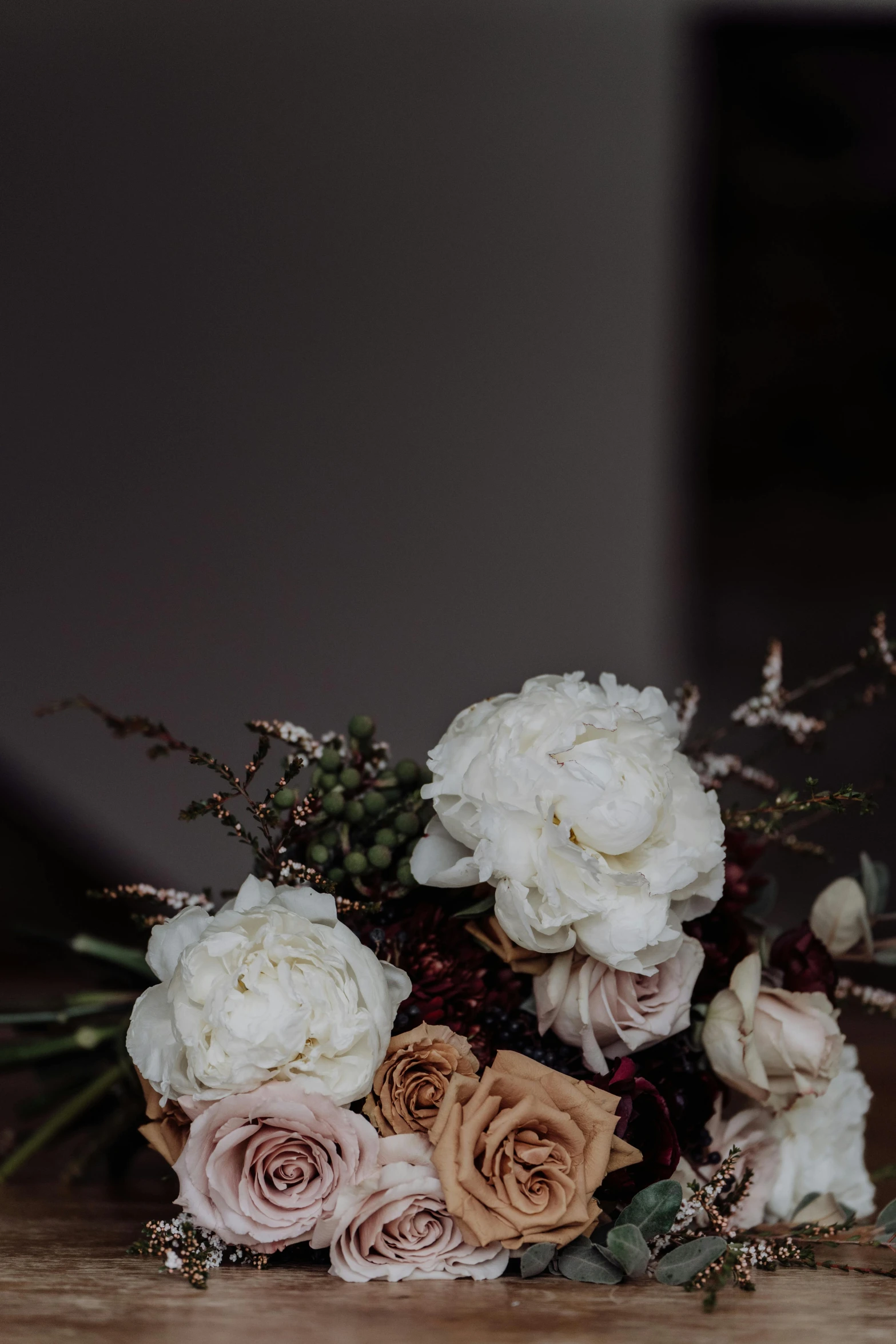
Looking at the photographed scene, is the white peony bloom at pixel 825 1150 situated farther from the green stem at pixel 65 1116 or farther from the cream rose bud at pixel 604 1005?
the green stem at pixel 65 1116

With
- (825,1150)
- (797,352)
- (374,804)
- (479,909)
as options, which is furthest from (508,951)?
(797,352)

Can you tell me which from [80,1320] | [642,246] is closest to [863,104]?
[642,246]

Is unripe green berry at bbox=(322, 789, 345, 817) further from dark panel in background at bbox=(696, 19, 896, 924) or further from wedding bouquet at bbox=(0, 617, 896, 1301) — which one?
dark panel in background at bbox=(696, 19, 896, 924)

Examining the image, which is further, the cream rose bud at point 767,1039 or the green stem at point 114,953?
the green stem at point 114,953

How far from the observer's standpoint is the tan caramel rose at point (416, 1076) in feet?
1.96

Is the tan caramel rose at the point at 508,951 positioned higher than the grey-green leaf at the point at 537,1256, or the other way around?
the tan caramel rose at the point at 508,951

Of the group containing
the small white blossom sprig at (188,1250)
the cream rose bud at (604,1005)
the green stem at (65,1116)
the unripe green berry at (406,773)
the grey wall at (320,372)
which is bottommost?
the small white blossom sprig at (188,1250)

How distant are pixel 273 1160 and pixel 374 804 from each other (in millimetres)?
227

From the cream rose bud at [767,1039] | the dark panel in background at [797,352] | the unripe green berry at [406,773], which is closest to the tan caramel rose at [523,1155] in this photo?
the cream rose bud at [767,1039]

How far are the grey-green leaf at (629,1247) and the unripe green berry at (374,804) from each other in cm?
28

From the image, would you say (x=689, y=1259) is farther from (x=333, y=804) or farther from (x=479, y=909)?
(x=333, y=804)

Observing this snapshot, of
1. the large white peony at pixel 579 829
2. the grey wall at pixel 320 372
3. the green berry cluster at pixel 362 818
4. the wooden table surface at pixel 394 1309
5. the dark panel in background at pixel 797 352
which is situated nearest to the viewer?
the wooden table surface at pixel 394 1309

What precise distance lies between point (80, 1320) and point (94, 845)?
7.40ft

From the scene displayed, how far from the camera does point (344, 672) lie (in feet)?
8.97
